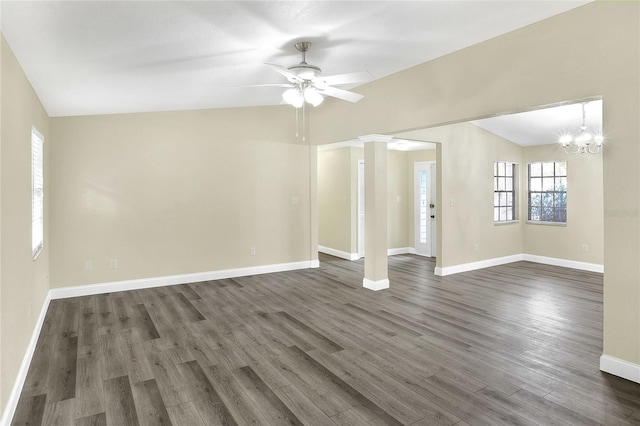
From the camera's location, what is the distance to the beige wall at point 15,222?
2348mm

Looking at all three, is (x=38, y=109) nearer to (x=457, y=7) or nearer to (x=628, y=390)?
(x=457, y=7)

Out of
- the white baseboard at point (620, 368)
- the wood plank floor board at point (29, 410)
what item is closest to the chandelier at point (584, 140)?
the white baseboard at point (620, 368)

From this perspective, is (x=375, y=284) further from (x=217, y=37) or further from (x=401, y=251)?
(x=217, y=37)

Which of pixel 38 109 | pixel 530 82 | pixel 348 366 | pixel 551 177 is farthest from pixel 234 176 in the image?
Answer: pixel 551 177

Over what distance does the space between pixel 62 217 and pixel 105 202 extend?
21.1 inches

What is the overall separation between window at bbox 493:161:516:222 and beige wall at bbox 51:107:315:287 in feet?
12.3

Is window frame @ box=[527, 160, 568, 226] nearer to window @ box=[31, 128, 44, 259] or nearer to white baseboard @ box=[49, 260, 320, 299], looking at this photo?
white baseboard @ box=[49, 260, 320, 299]

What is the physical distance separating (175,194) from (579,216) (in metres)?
6.95

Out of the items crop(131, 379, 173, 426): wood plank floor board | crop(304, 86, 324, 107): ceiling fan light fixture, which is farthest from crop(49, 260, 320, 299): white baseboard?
crop(304, 86, 324, 107): ceiling fan light fixture

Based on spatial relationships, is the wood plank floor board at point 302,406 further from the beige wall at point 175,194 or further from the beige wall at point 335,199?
the beige wall at point 335,199

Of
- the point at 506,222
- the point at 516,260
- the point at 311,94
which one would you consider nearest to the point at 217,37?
the point at 311,94

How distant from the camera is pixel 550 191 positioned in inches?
290

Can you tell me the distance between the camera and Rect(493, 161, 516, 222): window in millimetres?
7404

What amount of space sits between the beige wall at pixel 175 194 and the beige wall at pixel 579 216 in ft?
15.2
